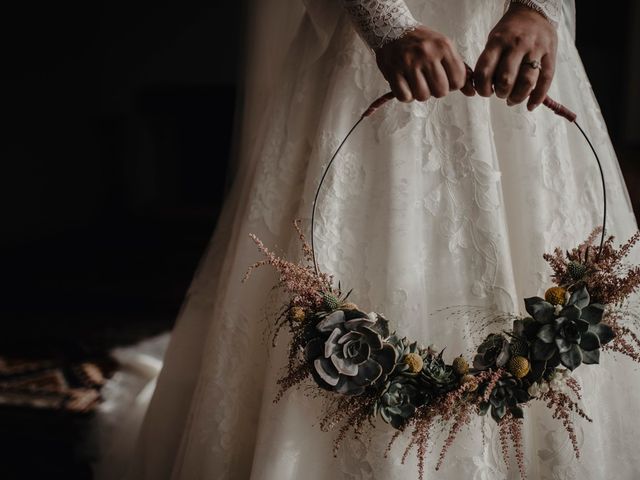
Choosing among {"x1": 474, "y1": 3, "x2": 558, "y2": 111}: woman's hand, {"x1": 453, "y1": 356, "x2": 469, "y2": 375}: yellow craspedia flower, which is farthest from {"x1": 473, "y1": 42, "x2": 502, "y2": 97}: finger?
{"x1": 453, "y1": 356, "x2": 469, "y2": 375}: yellow craspedia flower

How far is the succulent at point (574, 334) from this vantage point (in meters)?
0.70

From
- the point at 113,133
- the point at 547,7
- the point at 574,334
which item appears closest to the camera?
the point at 574,334

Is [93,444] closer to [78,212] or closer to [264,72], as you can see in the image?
[264,72]

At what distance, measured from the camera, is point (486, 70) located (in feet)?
2.42

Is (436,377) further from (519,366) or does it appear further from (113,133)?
(113,133)

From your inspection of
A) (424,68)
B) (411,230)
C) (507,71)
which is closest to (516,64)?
(507,71)

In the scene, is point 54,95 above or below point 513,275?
above

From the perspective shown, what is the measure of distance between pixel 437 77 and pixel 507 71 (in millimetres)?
91

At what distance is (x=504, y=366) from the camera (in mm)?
730

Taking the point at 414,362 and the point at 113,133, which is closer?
the point at 414,362


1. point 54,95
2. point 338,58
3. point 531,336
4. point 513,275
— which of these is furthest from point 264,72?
point 54,95

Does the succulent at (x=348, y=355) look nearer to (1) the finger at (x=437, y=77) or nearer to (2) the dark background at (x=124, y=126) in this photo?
(1) the finger at (x=437, y=77)

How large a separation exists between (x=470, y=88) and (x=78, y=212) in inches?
178

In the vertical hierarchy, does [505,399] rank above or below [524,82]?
below
